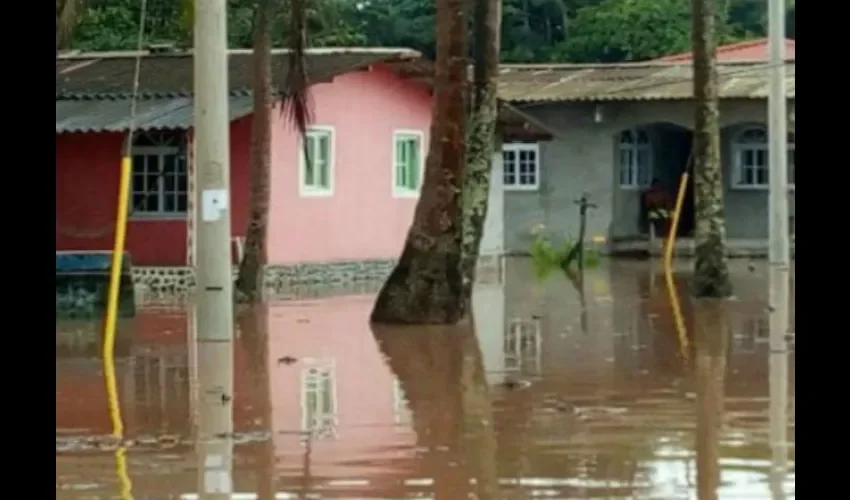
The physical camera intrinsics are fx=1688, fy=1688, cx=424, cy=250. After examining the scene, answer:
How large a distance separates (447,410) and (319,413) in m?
0.91

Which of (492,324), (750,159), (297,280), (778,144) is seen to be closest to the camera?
(492,324)

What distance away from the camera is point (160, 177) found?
92.9 feet

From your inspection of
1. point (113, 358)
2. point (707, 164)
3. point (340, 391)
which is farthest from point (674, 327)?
point (340, 391)

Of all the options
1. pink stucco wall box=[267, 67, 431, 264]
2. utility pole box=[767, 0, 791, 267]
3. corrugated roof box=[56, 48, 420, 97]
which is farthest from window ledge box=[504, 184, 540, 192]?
utility pole box=[767, 0, 791, 267]

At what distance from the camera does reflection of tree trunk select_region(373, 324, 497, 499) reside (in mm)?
9211

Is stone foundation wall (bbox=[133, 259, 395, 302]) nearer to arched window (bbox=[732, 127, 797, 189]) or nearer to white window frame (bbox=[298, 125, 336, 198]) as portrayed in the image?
white window frame (bbox=[298, 125, 336, 198])

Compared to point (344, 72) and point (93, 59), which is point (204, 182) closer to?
point (344, 72)

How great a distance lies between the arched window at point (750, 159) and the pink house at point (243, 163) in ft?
38.4

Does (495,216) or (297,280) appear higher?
(495,216)

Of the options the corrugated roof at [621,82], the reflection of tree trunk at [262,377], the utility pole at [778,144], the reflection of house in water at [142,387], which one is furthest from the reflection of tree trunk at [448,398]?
the corrugated roof at [621,82]

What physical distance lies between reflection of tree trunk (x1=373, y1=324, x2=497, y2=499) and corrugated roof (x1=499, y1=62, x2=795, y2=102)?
67.2 ft

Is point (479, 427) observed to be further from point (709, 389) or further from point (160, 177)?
point (160, 177)

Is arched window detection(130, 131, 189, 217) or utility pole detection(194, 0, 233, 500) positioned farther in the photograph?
arched window detection(130, 131, 189, 217)
